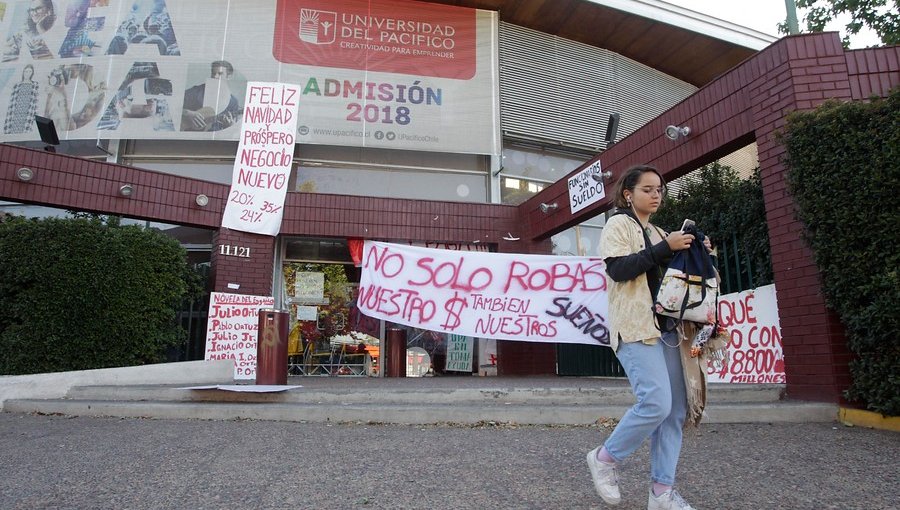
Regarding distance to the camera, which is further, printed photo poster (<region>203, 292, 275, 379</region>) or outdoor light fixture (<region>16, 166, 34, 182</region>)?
printed photo poster (<region>203, 292, 275, 379</region>)

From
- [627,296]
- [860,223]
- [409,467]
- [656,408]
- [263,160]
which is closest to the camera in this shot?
[656,408]

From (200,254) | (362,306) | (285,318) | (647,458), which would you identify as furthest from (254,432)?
(200,254)

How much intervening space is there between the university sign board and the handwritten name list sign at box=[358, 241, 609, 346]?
4368 millimetres

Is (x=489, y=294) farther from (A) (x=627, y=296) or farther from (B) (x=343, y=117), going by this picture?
(A) (x=627, y=296)

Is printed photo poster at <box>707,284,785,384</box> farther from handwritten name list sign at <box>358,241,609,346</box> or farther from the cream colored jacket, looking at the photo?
the cream colored jacket

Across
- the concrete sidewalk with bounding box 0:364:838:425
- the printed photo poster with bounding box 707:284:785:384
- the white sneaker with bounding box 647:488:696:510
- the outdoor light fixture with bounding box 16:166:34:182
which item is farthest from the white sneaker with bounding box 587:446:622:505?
the outdoor light fixture with bounding box 16:166:34:182

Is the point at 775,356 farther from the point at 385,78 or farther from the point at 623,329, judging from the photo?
the point at 385,78

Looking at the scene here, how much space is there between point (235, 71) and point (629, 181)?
1167cm

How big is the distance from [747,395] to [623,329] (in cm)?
389

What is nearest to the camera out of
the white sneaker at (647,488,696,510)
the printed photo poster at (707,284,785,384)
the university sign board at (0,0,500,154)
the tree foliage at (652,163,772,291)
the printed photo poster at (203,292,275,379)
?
the white sneaker at (647,488,696,510)

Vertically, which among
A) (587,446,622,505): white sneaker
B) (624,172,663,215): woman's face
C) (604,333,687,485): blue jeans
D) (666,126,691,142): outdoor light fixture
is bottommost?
(587,446,622,505): white sneaker

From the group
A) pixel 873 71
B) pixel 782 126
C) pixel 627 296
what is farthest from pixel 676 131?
pixel 627 296

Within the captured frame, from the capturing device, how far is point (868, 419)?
4.77m

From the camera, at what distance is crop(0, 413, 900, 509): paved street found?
2.93 meters
